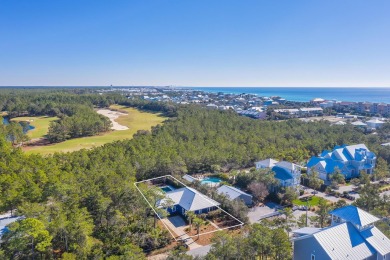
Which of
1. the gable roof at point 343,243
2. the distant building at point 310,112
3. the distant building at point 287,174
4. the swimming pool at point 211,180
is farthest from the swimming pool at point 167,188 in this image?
the distant building at point 310,112


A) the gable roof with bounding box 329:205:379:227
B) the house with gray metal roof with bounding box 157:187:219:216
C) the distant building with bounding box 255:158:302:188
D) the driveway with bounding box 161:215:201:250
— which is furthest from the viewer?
the distant building with bounding box 255:158:302:188

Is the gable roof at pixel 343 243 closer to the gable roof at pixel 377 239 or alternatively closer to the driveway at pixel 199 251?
the gable roof at pixel 377 239

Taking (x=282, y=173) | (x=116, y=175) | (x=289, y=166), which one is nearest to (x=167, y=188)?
(x=116, y=175)

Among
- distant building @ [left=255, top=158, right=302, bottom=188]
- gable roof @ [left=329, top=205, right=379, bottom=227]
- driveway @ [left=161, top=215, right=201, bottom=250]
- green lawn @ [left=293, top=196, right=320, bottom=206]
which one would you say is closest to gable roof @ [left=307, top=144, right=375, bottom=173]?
distant building @ [left=255, top=158, right=302, bottom=188]

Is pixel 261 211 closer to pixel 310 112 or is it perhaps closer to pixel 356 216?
pixel 356 216

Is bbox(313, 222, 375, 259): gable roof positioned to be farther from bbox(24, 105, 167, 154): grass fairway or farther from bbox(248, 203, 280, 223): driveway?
bbox(24, 105, 167, 154): grass fairway

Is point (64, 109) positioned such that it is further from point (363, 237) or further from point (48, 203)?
point (363, 237)
